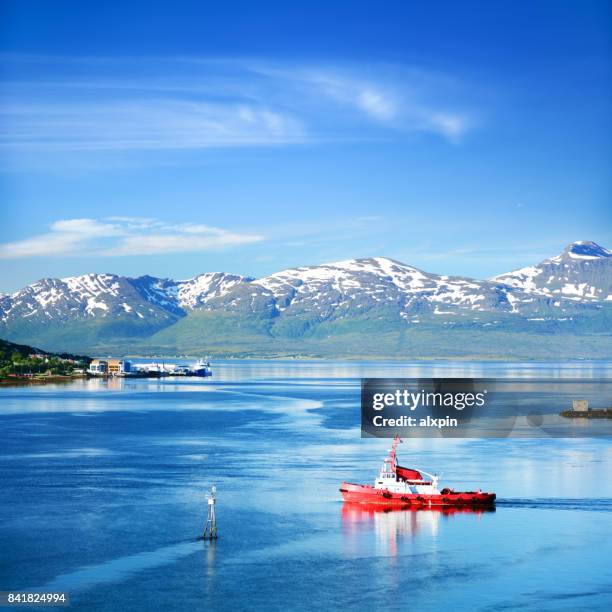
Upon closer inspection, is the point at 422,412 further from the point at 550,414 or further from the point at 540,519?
the point at 540,519

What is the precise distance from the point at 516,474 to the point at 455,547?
65.0 ft

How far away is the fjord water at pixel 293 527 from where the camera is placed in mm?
34625

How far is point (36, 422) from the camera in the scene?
96.9 meters

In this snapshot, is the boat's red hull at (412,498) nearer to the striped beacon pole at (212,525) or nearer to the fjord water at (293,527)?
the fjord water at (293,527)

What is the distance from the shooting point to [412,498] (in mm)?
51062

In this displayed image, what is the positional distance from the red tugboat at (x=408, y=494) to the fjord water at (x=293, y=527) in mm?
1055

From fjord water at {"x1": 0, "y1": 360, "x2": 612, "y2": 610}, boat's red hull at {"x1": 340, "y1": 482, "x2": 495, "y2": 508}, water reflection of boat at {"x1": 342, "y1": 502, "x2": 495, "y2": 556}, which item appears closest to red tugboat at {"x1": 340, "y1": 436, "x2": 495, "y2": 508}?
boat's red hull at {"x1": 340, "y1": 482, "x2": 495, "y2": 508}

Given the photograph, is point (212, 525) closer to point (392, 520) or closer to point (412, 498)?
point (392, 520)

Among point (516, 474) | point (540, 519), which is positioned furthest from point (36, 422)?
point (540, 519)

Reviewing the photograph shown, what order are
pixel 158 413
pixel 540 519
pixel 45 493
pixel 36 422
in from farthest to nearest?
pixel 158 413 → pixel 36 422 → pixel 45 493 → pixel 540 519

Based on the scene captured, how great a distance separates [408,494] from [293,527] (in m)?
8.76

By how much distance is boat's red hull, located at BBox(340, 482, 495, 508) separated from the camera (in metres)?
49.9

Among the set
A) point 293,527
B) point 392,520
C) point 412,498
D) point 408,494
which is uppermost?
point 408,494

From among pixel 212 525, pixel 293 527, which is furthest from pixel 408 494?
pixel 212 525
